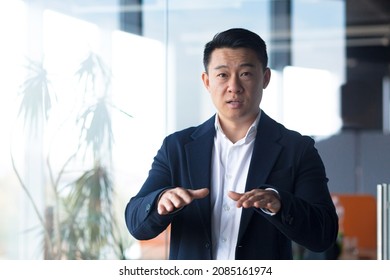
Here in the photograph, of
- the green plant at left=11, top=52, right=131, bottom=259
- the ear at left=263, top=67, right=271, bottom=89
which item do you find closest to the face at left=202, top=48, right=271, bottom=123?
the ear at left=263, top=67, right=271, bottom=89

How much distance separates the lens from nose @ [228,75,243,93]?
10.9 ft

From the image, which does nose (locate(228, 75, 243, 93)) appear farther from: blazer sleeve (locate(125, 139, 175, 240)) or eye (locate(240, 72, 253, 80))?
blazer sleeve (locate(125, 139, 175, 240))

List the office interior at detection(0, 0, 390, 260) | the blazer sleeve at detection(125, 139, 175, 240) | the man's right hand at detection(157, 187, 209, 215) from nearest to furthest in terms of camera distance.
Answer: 1. the man's right hand at detection(157, 187, 209, 215)
2. the blazer sleeve at detection(125, 139, 175, 240)
3. the office interior at detection(0, 0, 390, 260)

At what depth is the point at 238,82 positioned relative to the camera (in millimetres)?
3312

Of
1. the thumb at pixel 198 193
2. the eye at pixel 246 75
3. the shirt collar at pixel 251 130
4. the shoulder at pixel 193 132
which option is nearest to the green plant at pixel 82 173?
the shoulder at pixel 193 132

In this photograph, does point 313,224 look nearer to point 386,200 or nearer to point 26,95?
point 386,200

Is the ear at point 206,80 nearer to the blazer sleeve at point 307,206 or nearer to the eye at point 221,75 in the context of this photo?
the eye at point 221,75

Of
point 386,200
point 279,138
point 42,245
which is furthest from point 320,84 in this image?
point 42,245

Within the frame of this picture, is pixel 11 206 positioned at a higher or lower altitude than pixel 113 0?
lower

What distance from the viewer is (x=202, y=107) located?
3674mm

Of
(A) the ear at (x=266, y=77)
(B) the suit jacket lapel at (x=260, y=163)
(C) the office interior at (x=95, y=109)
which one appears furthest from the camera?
(C) the office interior at (x=95, y=109)

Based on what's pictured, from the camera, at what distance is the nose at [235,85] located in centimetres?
331

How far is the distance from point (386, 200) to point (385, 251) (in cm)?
27

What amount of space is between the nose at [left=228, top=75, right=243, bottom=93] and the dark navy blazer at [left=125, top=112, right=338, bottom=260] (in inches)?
6.8
